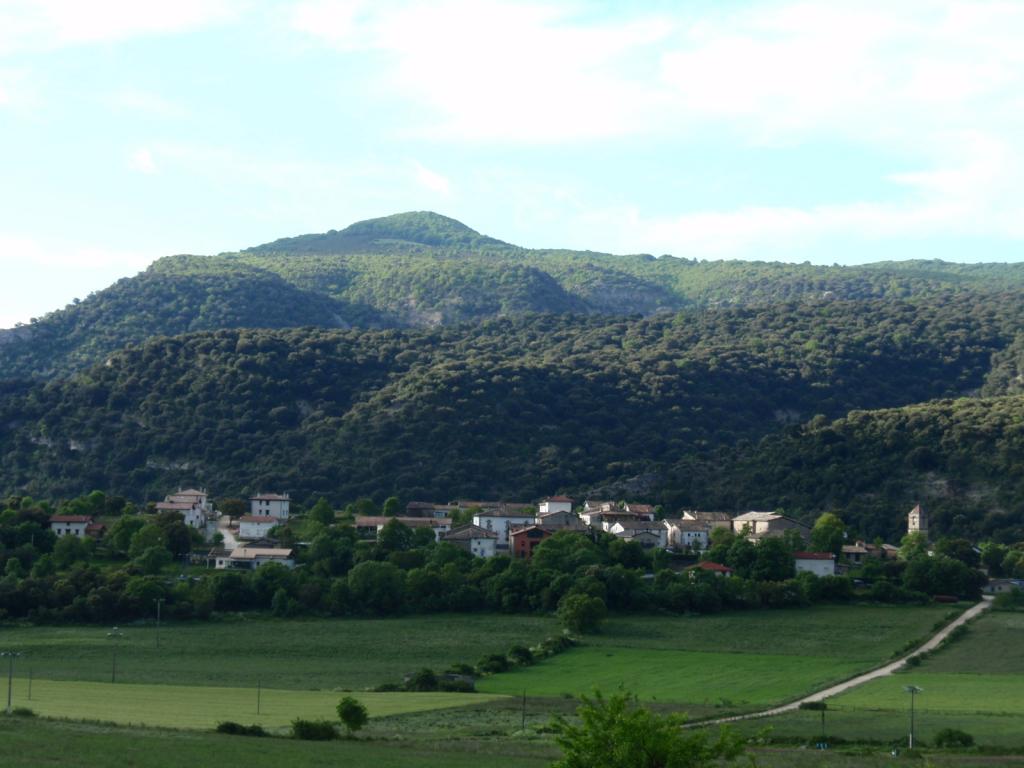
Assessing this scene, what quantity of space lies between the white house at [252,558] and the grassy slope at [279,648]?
1370 cm

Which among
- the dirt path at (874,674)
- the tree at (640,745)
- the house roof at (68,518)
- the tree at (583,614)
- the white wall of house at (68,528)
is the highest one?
the house roof at (68,518)

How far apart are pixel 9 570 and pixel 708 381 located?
11504cm

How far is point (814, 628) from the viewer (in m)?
85.9

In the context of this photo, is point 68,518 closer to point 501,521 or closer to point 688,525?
point 501,521

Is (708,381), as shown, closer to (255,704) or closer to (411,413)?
(411,413)

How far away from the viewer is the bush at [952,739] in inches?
1994

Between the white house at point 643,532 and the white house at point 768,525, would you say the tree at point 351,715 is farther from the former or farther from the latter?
the white house at point 768,525

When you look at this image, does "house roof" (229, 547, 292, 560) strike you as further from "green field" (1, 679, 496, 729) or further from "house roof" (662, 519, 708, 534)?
"green field" (1, 679, 496, 729)

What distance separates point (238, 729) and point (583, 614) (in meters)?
35.2

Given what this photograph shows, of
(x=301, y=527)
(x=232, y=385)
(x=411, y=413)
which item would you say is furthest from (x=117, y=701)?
(x=232, y=385)

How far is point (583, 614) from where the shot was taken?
83812 millimetres

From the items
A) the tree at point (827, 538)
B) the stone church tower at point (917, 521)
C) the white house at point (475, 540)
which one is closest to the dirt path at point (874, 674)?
the tree at point (827, 538)

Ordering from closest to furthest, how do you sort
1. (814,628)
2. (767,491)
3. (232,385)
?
1. (814,628)
2. (767,491)
3. (232,385)

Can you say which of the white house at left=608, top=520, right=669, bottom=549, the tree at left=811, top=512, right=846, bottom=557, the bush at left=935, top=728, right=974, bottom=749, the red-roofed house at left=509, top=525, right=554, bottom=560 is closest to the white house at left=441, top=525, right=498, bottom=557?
the red-roofed house at left=509, top=525, right=554, bottom=560
